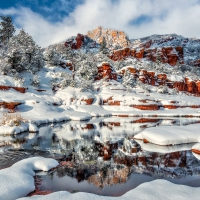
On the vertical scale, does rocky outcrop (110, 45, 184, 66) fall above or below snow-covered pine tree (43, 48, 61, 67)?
above

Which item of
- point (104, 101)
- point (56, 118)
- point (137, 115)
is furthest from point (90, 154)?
point (104, 101)

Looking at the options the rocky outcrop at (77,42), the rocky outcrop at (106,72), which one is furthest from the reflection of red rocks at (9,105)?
the rocky outcrop at (77,42)

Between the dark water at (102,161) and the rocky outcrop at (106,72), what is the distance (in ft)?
117

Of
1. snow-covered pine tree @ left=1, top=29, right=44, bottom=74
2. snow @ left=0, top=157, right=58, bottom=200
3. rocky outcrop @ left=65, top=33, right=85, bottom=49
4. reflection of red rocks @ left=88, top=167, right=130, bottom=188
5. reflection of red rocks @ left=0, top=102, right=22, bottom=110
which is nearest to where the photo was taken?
snow @ left=0, top=157, right=58, bottom=200

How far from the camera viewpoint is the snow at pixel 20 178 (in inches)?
310

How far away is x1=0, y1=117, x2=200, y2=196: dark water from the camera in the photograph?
994 cm

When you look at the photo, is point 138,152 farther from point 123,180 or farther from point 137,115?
point 137,115

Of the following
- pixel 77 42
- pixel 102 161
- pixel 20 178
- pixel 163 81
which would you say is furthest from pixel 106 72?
pixel 77 42

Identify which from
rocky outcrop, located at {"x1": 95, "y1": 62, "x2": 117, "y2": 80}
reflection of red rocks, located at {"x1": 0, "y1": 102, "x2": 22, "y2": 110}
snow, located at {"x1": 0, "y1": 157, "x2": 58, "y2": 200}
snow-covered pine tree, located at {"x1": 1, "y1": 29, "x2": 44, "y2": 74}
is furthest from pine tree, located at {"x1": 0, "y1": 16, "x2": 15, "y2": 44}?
snow, located at {"x1": 0, "y1": 157, "x2": 58, "y2": 200}

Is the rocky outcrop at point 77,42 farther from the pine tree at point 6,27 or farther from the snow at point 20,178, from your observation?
the snow at point 20,178

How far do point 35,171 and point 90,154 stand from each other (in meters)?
4.64

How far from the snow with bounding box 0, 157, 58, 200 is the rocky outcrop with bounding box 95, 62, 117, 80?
44291 millimetres

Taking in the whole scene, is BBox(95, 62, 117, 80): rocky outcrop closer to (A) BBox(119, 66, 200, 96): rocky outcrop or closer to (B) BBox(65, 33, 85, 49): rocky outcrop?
(A) BBox(119, 66, 200, 96): rocky outcrop

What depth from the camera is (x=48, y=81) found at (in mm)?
49438
